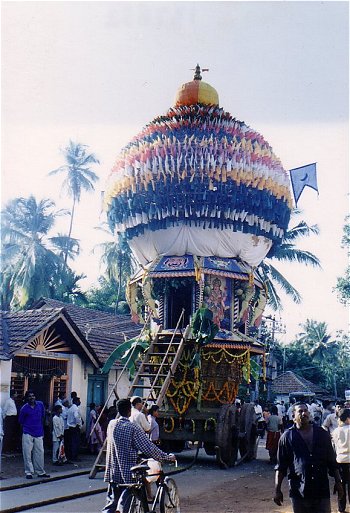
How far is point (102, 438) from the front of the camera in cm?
1766

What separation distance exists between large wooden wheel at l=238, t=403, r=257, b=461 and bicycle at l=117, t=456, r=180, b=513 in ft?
29.2

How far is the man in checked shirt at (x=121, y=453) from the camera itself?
23.0ft

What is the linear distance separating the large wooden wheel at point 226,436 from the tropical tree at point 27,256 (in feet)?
60.6

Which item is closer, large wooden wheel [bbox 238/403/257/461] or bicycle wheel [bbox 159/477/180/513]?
bicycle wheel [bbox 159/477/180/513]

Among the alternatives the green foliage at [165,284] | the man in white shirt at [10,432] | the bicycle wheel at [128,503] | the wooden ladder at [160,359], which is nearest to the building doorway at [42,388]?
the man in white shirt at [10,432]

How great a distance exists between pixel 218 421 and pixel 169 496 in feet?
24.4

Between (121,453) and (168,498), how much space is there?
1.16 meters

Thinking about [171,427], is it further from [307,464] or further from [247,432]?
[307,464]

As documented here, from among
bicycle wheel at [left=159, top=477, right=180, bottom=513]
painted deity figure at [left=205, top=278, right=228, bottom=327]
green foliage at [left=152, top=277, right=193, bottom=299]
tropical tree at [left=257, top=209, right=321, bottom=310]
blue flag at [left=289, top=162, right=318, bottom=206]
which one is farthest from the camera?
tropical tree at [left=257, top=209, right=321, bottom=310]

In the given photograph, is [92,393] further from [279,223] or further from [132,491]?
[132,491]

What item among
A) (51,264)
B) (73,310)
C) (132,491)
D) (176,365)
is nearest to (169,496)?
(132,491)

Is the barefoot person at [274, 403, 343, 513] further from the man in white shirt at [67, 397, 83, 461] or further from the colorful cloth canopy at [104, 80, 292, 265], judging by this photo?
the man in white shirt at [67, 397, 83, 461]

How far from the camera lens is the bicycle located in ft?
22.4

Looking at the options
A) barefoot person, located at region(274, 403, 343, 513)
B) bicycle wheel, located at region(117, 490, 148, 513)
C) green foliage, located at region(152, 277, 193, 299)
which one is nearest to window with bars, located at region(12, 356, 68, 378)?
green foliage, located at region(152, 277, 193, 299)
